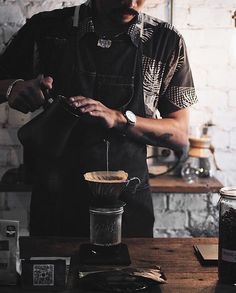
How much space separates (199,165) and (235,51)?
0.51 m

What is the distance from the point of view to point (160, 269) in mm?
1569

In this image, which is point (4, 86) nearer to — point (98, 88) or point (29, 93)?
point (29, 93)

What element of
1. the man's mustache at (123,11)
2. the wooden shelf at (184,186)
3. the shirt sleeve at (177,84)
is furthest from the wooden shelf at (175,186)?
the man's mustache at (123,11)

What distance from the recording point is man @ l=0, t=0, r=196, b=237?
227 cm

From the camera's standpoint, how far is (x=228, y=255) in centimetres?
149

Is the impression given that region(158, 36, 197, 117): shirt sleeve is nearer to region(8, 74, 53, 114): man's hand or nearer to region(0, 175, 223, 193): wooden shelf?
region(0, 175, 223, 193): wooden shelf

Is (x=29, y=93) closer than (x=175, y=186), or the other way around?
A: (x=29, y=93)

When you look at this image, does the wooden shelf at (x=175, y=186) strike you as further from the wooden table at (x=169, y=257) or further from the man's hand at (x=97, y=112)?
the wooden table at (x=169, y=257)

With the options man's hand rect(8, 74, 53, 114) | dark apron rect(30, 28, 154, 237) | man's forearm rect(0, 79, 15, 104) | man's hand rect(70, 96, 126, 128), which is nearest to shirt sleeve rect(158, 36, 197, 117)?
dark apron rect(30, 28, 154, 237)

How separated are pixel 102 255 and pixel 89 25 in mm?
1010

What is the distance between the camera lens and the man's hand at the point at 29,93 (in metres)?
2.21

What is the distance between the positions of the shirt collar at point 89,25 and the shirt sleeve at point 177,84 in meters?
0.16

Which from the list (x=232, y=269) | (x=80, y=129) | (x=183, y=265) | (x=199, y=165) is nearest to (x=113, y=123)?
(x=80, y=129)

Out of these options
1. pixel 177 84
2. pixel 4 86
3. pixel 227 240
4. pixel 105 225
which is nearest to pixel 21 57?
pixel 4 86
